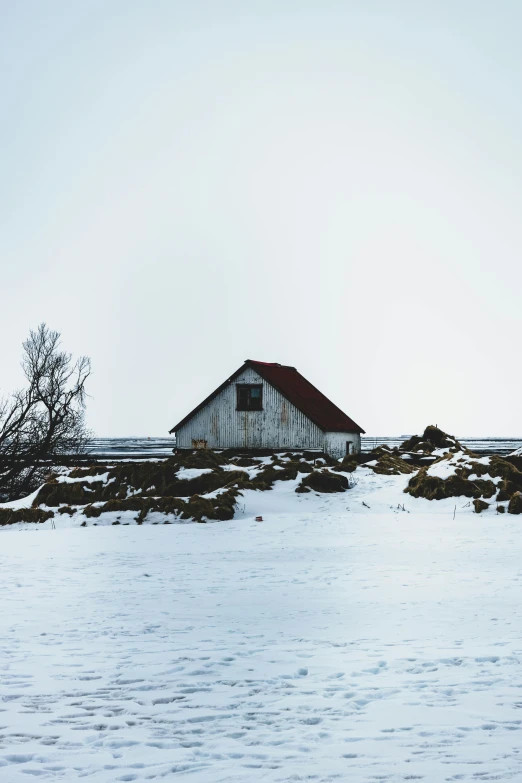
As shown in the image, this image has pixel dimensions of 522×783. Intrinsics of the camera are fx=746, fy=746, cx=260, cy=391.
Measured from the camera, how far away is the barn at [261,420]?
35.3 metres

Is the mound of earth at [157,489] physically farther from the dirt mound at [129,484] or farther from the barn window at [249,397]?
the barn window at [249,397]

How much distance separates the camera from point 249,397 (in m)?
36.2

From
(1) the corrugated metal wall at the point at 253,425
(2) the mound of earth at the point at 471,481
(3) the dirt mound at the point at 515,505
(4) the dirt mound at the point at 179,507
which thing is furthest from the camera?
(1) the corrugated metal wall at the point at 253,425

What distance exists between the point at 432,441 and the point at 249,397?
9337 millimetres

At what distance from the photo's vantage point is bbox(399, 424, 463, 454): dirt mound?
35812 millimetres

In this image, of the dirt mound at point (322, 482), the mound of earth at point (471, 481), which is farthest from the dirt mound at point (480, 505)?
the dirt mound at point (322, 482)

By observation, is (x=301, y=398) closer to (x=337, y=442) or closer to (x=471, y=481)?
(x=337, y=442)

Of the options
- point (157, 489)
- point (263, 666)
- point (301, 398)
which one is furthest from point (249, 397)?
point (263, 666)

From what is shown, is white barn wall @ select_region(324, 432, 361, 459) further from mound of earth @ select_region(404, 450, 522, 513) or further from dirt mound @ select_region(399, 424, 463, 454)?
mound of earth @ select_region(404, 450, 522, 513)

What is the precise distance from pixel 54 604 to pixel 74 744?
179 inches

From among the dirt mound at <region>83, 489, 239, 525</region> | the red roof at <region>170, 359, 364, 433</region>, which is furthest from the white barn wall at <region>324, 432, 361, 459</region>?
the dirt mound at <region>83, 489, 239, 525</region>

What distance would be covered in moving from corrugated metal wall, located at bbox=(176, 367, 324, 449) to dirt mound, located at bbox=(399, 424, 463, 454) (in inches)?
183

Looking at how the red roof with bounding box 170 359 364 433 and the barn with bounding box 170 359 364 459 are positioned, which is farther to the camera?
the red roof with bounding box 170 359 364 433

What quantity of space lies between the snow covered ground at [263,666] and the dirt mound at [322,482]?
8573mm
